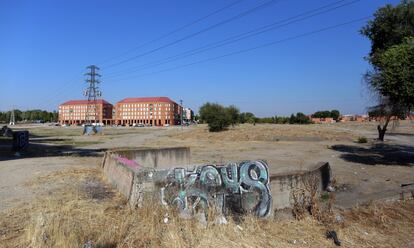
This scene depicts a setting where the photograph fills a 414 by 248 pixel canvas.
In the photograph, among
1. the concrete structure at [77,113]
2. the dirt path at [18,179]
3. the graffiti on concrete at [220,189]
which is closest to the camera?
the graffiti on concrete at [220,189]

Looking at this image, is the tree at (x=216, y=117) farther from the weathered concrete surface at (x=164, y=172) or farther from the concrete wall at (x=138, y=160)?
the weathered concrete surface at (x=164, y=172)

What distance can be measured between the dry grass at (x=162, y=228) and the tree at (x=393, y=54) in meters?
8.34

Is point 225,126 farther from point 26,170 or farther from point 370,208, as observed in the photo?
point 370,208

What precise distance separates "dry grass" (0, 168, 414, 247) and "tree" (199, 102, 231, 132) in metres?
51.6

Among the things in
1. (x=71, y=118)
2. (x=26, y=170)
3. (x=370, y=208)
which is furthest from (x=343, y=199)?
(x=71, y=118)

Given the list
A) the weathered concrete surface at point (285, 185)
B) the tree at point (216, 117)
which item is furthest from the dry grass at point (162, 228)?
the tree at point (216, 117)

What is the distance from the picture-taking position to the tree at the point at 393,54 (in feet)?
56.2

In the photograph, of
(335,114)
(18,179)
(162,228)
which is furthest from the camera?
(335,114)

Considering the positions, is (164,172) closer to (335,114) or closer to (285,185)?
(285,185)

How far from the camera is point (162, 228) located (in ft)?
23.2

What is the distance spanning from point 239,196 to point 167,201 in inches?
67.4

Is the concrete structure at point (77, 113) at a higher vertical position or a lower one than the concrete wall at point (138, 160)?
higher

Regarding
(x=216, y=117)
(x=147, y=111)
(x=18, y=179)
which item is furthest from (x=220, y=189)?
(x=147, y=111)

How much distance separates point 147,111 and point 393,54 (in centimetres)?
16765
